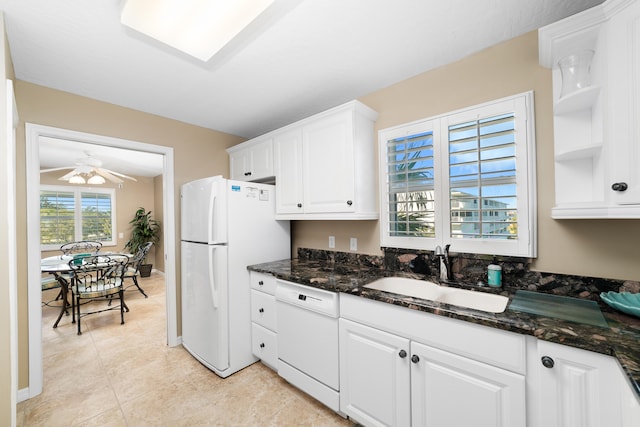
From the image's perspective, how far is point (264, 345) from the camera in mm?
2229

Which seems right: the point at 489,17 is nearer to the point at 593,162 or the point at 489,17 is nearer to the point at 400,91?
the point at 400,91

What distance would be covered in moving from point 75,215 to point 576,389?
7.52m

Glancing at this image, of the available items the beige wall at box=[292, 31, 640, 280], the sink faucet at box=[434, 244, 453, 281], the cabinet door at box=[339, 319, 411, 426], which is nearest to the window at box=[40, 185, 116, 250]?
the cabinet door at box=[339, 319, 411, 426]

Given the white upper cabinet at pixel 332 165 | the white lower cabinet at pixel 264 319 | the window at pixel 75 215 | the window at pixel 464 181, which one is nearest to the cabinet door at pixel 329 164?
the white upper cabinet at pixel 332 165

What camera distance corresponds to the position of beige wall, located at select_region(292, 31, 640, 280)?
4.38 ft

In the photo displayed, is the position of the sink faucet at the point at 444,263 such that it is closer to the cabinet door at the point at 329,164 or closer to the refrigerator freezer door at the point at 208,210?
the cabinet door at the point at 329,164

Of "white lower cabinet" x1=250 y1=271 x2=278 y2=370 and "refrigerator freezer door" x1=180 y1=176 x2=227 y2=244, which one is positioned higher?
"refrigerator freezer door" x1=180 y1=176 x2=227 y2=244

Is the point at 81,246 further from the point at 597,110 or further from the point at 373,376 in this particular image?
the point at 597,110

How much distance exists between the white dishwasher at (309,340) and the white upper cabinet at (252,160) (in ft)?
3.99

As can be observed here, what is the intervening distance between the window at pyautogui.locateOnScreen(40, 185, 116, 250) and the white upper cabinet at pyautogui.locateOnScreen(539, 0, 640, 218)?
7392 mm

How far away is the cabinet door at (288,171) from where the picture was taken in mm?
2375

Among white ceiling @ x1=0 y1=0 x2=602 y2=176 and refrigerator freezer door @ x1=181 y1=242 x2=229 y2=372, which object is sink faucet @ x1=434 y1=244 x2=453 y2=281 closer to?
white ceiling @ x1=0 y1=0 x2=602 y2=176

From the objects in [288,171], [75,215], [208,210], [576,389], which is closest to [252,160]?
[288,171]

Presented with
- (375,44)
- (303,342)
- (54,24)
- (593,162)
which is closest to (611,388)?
(593,162)
